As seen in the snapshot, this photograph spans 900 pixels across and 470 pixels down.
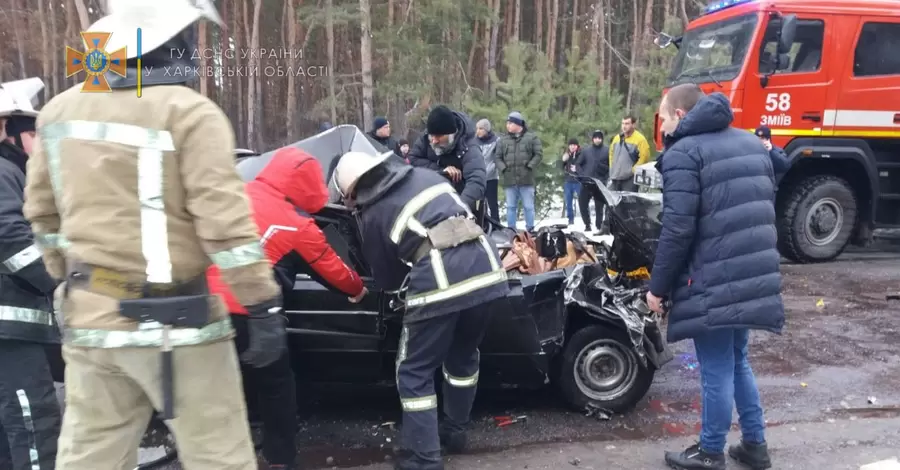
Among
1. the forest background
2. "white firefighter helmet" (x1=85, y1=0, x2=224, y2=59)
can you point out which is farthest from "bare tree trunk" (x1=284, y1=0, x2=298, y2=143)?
"white firefighter helmet" (x1=85, y1=0, x2=224, y2=59)

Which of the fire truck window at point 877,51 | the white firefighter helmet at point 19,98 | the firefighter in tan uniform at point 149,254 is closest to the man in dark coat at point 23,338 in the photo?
the white firefighter helmet at point 19,98

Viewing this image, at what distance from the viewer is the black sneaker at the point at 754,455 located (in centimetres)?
315

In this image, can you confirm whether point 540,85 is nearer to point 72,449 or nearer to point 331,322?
point 331,322

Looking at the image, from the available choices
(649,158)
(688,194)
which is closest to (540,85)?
(649,158)

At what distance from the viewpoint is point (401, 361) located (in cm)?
310

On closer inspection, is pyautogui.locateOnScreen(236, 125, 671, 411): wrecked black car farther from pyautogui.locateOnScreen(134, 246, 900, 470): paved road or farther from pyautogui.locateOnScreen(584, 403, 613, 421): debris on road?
pyautogui.locateOnScreen(134, 246, 900, 470): paved road

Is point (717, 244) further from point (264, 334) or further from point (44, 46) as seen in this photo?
point (44, 46)

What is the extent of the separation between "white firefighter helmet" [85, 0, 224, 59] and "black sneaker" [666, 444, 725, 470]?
108 inches

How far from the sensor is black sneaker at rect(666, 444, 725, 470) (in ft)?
10.1

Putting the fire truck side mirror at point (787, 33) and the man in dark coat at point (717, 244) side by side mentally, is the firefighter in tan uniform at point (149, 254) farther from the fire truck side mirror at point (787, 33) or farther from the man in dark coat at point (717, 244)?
the fire truck side mirror at point (787, 33)

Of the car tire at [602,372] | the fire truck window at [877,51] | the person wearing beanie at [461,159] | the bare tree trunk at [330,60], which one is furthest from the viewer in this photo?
the bare tree trunk at [330,60]

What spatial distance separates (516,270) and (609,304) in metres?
0.55

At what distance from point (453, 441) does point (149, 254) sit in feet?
6.59

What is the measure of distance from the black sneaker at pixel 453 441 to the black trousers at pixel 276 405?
736 mm
